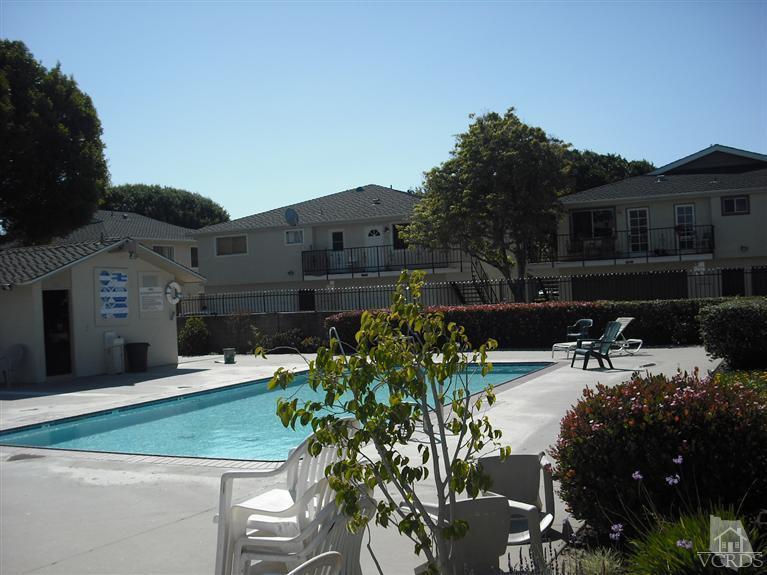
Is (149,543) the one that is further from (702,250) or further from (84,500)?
(702,250)

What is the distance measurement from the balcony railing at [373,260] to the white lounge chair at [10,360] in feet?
60.2

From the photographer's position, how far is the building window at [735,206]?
103 feet

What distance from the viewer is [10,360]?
18922 mm

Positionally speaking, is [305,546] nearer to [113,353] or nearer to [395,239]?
→ [113,353]

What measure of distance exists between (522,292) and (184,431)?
17.4 m

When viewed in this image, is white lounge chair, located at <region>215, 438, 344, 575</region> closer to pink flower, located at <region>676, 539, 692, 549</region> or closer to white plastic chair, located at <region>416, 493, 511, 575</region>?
white plastic chair, located at <region>416, 493, 511, 575</region>

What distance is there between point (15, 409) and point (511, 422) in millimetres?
9936

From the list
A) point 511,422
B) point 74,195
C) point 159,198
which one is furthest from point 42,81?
point 159,198

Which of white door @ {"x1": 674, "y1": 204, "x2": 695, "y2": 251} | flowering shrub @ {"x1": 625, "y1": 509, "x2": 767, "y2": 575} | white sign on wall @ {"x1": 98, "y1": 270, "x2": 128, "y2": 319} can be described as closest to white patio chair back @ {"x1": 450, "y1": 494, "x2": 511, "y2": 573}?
flowering shrub @ {"x1": 625, "y1": 509, "x2": 767, "y2": 575}

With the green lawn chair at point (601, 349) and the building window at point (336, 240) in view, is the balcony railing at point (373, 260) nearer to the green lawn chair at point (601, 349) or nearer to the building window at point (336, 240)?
the building window at point (336, 240)

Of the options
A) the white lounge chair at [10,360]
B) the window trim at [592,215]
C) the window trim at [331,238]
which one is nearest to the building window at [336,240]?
the window trim at [331,238]

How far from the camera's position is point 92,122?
28.9 metres

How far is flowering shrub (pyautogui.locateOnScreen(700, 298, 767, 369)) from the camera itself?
13352mm

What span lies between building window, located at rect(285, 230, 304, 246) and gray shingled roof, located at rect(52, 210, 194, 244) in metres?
7.54
